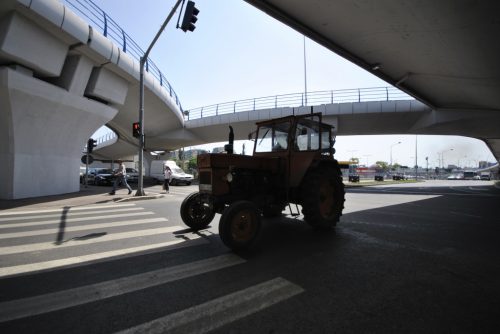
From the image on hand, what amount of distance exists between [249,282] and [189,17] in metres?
8.76

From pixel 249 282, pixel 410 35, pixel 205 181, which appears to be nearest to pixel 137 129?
pixel 205 181

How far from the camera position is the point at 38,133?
469 inches

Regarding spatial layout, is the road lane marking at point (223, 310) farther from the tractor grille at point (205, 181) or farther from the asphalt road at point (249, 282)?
the tractor grille at point (205, 181)

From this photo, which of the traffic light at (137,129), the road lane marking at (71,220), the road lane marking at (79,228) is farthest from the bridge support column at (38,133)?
the road lane marking at (79,228)

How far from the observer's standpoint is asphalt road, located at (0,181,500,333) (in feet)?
8.20

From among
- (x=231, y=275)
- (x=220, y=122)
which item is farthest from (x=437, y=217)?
(x=220, y=122)

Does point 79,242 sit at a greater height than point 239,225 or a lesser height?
lesser

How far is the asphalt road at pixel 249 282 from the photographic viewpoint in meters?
2.50

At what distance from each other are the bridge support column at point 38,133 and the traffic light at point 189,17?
6.95 metres

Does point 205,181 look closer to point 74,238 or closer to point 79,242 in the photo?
point 79,242

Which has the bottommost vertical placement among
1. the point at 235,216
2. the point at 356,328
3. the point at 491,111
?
the point at 356,328

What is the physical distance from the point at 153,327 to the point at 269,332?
1.05 m

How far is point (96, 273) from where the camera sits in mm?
3607

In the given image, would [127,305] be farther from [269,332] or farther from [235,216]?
[235,216]
